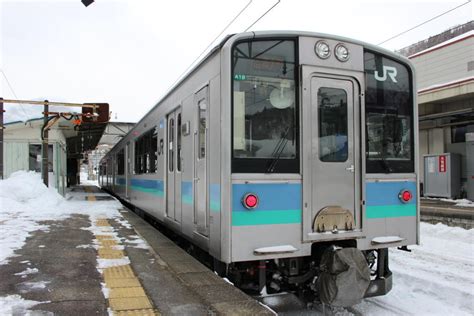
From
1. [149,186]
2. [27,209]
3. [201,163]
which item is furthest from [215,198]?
[27,209]

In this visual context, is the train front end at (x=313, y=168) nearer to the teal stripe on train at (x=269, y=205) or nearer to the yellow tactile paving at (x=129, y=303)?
the teal stripe on train at (x=269, y=205)

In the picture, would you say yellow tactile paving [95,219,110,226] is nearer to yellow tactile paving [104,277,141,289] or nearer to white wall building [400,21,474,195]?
yellow tactile paving [104,277,141,289]

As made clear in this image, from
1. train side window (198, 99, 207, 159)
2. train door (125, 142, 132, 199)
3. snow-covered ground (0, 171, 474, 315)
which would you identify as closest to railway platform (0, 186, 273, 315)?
snow-covered ground (0, 171, 474, 315)

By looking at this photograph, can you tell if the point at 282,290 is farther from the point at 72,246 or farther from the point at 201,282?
the point at 72,246

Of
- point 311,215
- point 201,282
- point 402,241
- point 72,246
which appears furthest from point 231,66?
point 72,246

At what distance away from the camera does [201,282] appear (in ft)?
15.0

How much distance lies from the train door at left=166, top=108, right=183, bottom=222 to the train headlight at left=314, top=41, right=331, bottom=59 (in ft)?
8.17

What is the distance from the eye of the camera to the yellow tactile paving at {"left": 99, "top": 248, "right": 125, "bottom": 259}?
5.91 metres

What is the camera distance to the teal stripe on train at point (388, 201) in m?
4.89

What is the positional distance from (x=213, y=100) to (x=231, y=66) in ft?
1.70

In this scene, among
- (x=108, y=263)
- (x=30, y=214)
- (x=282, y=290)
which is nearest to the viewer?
(x=282, y=290)

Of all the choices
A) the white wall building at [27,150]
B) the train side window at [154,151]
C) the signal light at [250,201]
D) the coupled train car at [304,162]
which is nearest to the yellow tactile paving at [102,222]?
the train side window at [154,151]

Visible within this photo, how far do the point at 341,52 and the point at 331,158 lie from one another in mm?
1202

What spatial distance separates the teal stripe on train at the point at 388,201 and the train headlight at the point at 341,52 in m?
1.44
